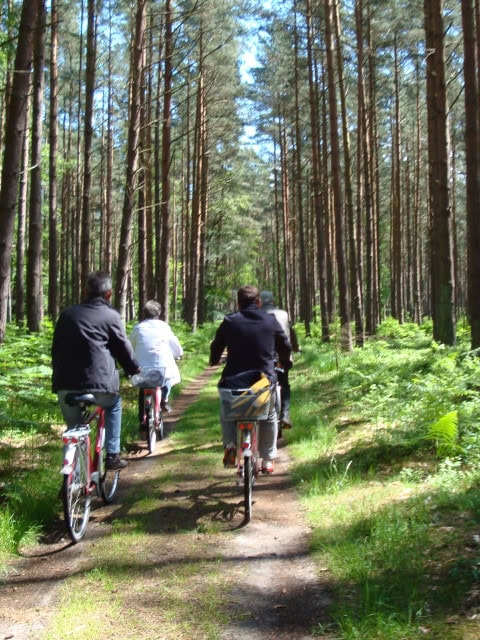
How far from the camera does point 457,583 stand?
3463 millimetres

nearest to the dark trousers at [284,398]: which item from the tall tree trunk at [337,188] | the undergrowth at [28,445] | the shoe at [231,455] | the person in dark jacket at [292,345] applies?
the person in dark jacket at [292,345]

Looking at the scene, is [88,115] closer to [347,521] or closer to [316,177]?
[316,177]

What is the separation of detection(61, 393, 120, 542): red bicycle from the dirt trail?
0.70ft

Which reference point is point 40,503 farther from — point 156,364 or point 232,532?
point 156,364

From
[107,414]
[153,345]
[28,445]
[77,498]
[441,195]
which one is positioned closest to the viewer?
[77,498]

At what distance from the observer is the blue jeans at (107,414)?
5.00 m

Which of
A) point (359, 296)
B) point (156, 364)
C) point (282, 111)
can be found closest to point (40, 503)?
point (156, 364)

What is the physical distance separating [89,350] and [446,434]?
11.6 ft

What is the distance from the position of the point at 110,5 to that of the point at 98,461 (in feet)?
74.0

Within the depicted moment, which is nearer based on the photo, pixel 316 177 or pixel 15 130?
pixel 15 130

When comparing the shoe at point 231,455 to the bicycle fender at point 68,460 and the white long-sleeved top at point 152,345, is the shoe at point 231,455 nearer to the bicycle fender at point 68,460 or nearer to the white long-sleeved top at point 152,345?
the bicycle fender at point 68,460

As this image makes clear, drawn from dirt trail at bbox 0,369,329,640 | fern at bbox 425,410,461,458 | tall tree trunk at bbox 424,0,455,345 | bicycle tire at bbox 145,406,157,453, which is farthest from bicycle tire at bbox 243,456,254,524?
tall tree trunk at bbox 424,0,455,345

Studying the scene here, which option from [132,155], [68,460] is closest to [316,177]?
[132,155]

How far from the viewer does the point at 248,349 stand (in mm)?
5523
